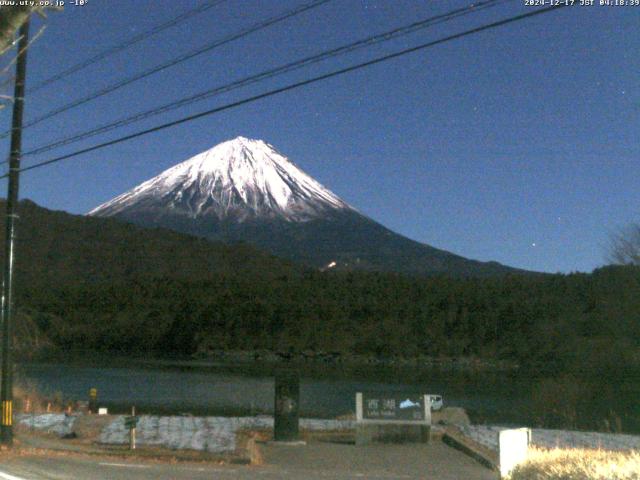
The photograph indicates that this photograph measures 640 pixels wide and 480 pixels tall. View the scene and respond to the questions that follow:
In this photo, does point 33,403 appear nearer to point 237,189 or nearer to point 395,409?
point 395,409

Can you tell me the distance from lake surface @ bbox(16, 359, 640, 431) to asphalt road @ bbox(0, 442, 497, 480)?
16.9 metres

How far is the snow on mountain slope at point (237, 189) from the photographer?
16862 cm

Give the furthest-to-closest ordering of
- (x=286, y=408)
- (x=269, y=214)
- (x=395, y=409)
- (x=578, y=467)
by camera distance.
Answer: (x=269, y=214), (x=395, y=409), (x=286, y=408), (x=578, y=467)

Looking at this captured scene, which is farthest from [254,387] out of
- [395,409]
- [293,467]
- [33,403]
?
[293,467]

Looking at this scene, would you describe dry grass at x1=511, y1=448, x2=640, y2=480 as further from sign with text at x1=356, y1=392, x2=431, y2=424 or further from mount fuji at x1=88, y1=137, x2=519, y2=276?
mount fuji at x1=88, y1=137, x2=519, y2=276

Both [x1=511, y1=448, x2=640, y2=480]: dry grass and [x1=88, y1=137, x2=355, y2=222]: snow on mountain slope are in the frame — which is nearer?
[x1=511, y1=448, x2=640, y2=480]: dry grass

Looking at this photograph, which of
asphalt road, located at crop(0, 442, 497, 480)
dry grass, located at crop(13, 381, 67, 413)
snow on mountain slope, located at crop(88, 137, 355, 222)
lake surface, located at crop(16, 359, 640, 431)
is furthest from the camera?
snow on mountain slope, located at crop(88, 137, 355, 222)

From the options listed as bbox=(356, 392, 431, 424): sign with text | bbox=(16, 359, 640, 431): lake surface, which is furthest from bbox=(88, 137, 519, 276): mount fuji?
bbox=(356, 392, 431, 424): sign with text

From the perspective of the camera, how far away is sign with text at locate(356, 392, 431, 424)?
59.8 ft

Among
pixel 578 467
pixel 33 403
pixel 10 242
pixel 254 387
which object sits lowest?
pixel 578 467

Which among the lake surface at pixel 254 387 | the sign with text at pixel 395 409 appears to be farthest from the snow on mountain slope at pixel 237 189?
the sign with text at pixel 395 409

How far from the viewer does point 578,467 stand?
8336mm

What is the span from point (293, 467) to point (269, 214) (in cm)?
17287

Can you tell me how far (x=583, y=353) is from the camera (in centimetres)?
5828
